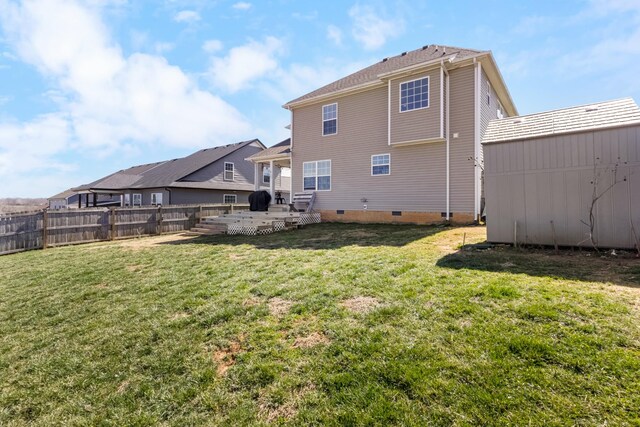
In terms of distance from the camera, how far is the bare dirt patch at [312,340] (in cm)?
325

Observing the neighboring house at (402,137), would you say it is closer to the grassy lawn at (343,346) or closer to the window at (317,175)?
the window at (317,175)

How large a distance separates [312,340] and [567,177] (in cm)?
634

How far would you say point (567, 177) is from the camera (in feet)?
20.2

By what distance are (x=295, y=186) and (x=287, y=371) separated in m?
13.8

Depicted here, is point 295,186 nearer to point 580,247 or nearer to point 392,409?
point 580,247

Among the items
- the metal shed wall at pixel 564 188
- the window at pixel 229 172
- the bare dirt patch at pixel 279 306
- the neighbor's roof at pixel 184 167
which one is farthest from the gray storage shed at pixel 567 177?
the window at pixel 229 172

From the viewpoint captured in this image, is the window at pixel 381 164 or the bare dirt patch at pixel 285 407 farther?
the window at pixel 381 164

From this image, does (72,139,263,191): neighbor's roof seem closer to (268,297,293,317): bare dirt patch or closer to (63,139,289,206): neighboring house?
(63,139,289,206): neighboring house

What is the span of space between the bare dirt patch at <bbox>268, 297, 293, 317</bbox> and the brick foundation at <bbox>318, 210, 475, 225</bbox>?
30.0ft

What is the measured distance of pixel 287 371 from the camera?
2.90 meters

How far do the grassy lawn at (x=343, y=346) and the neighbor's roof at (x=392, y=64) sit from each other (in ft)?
30.4

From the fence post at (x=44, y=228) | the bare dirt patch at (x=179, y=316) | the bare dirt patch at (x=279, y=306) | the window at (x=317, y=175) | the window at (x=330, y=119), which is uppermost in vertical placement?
the window at (x=330, y=119)

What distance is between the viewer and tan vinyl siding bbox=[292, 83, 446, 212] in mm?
12266

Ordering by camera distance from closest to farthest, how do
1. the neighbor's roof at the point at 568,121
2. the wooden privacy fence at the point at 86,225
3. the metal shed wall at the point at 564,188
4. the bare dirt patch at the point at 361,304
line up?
the bare dirt patch at the point at 361,304 → the metal shed wall at the point at 564,188 → the neighbor's roof at the point at 568,121 → the wooden privacy fence at the point at 86,225
